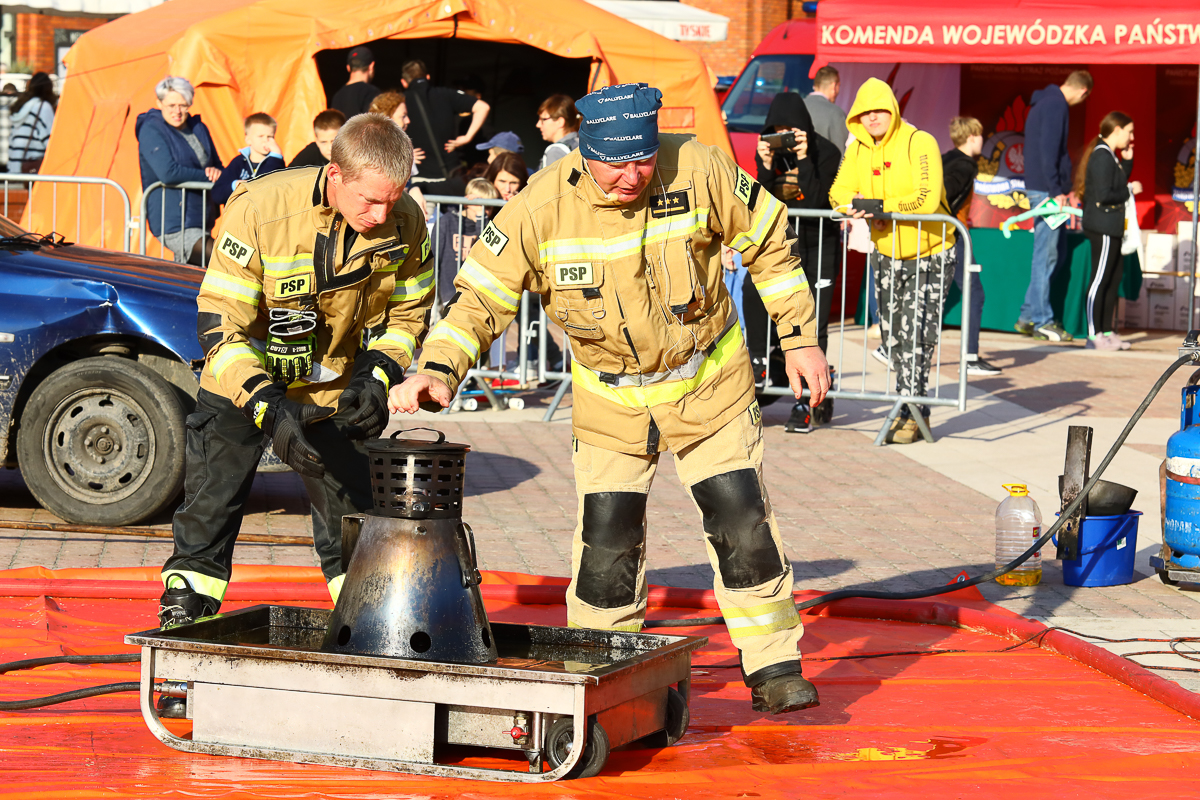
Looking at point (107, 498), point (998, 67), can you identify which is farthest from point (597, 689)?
point (998, 67)

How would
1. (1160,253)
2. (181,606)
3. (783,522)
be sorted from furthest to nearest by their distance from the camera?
(1160,253) → (783,522) → (181,606)

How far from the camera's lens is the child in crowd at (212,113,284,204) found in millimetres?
11188

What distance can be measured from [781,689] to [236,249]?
2.16 m

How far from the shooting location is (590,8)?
51.1 feet

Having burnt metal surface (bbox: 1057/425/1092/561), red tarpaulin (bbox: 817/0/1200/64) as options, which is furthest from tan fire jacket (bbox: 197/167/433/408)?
red tarpaulin (bbox: 817/0/1200/64)

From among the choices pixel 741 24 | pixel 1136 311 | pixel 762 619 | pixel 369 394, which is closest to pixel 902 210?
pixel 762 619

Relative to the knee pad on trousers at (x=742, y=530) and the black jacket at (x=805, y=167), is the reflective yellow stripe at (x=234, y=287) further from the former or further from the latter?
the black jacket at (x=805, y=167)

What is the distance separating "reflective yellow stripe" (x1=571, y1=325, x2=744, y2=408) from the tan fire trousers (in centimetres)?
17

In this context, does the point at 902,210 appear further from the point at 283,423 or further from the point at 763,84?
the point at 763,84

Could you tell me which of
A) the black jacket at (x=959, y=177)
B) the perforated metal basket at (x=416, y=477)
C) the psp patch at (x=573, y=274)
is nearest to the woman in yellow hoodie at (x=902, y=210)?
the black jacket at (x=959, y=177)

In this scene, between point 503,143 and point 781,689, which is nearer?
point 781,689

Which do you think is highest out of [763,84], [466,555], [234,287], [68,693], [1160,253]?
[763,84]

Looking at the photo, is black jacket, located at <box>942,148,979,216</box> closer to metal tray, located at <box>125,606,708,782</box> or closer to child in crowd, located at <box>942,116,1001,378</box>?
child in crowd, located at <box>942,116,1001,378</box>

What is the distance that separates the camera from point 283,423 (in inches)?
185
